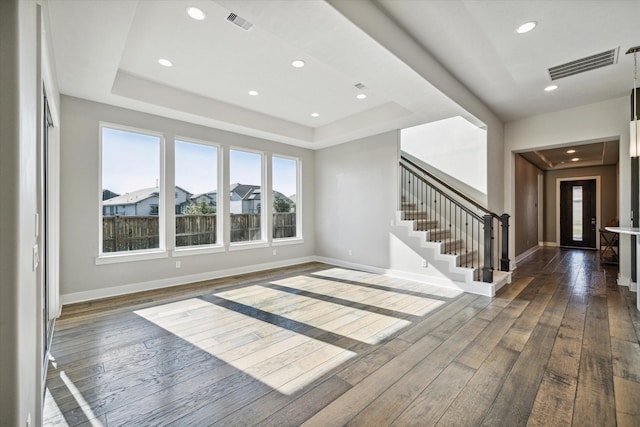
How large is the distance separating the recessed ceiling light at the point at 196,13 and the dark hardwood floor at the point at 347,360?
3159 mm

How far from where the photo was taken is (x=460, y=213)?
5578mm

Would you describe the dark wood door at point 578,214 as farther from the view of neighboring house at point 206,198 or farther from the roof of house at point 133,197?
the roof of house at point 133,197

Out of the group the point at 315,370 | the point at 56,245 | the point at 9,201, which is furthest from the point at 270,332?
the point at 56,245

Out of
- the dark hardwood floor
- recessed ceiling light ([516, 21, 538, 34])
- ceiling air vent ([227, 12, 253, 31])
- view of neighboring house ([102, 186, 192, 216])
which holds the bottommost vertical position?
the dark hardwood floor

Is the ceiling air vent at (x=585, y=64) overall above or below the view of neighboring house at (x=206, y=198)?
above

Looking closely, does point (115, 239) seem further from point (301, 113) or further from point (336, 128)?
point (336, 128)

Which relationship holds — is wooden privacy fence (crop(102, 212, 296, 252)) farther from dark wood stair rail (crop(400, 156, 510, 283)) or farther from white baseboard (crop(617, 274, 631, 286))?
white baseboard (crop(617, 274, 631, 286))

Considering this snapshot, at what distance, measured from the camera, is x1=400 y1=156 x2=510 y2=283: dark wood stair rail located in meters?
4.45

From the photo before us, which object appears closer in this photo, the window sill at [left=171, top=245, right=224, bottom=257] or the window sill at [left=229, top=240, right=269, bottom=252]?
the window sill at [left=171, top=245, right=224, bottom=257]

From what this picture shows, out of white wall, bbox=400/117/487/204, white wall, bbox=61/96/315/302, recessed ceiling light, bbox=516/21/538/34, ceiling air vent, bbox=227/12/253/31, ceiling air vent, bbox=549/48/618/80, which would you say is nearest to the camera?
ceiling air vent, bbox=227/12/253/31

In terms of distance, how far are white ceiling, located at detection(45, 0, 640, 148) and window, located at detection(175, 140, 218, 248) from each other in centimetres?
58

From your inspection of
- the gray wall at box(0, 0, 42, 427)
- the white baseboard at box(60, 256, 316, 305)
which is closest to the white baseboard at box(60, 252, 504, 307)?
the white baseboard at box(60, 256, 316, 305)

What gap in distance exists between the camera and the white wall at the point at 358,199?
226 inches

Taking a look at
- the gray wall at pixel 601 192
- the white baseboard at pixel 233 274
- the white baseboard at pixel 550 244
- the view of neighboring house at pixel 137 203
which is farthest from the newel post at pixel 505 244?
the gray wall at pixel 601 192
